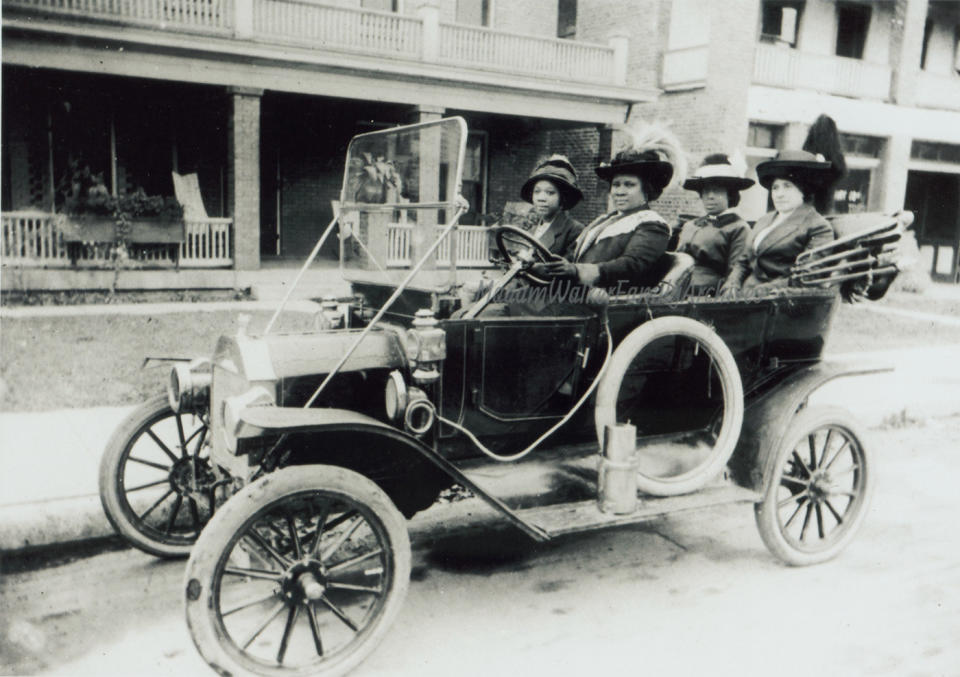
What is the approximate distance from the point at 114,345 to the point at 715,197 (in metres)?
5.65

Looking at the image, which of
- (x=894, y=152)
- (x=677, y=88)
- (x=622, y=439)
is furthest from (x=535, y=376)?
(x=894, y=152)

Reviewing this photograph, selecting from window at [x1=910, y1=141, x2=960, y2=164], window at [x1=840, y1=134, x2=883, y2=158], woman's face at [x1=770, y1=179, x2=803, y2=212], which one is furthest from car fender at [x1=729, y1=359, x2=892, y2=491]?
window at [x1=910, y1=141, x2=960, y2=164]

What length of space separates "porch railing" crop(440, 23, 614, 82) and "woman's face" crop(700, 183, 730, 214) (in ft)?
28.3

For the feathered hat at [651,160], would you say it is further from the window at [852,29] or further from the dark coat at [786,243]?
the window at [852,29]

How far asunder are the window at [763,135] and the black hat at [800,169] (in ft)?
41.2

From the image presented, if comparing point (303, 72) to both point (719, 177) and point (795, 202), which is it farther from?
point (795, 202)

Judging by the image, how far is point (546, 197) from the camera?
13.7ft

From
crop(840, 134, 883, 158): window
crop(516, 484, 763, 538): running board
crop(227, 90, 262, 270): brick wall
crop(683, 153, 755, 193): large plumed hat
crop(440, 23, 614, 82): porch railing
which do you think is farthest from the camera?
crop(840, 134, 883, 158): window

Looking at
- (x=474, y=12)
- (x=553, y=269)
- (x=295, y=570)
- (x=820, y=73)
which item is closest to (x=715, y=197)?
(x=553, y=269)

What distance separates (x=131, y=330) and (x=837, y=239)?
6.98 m

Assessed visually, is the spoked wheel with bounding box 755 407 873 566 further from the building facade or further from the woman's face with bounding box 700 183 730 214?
the building facade

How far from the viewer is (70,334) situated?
8055 millimetres

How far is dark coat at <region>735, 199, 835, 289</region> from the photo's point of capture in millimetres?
4160

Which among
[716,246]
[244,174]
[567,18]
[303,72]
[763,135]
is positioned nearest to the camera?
[716,246]
